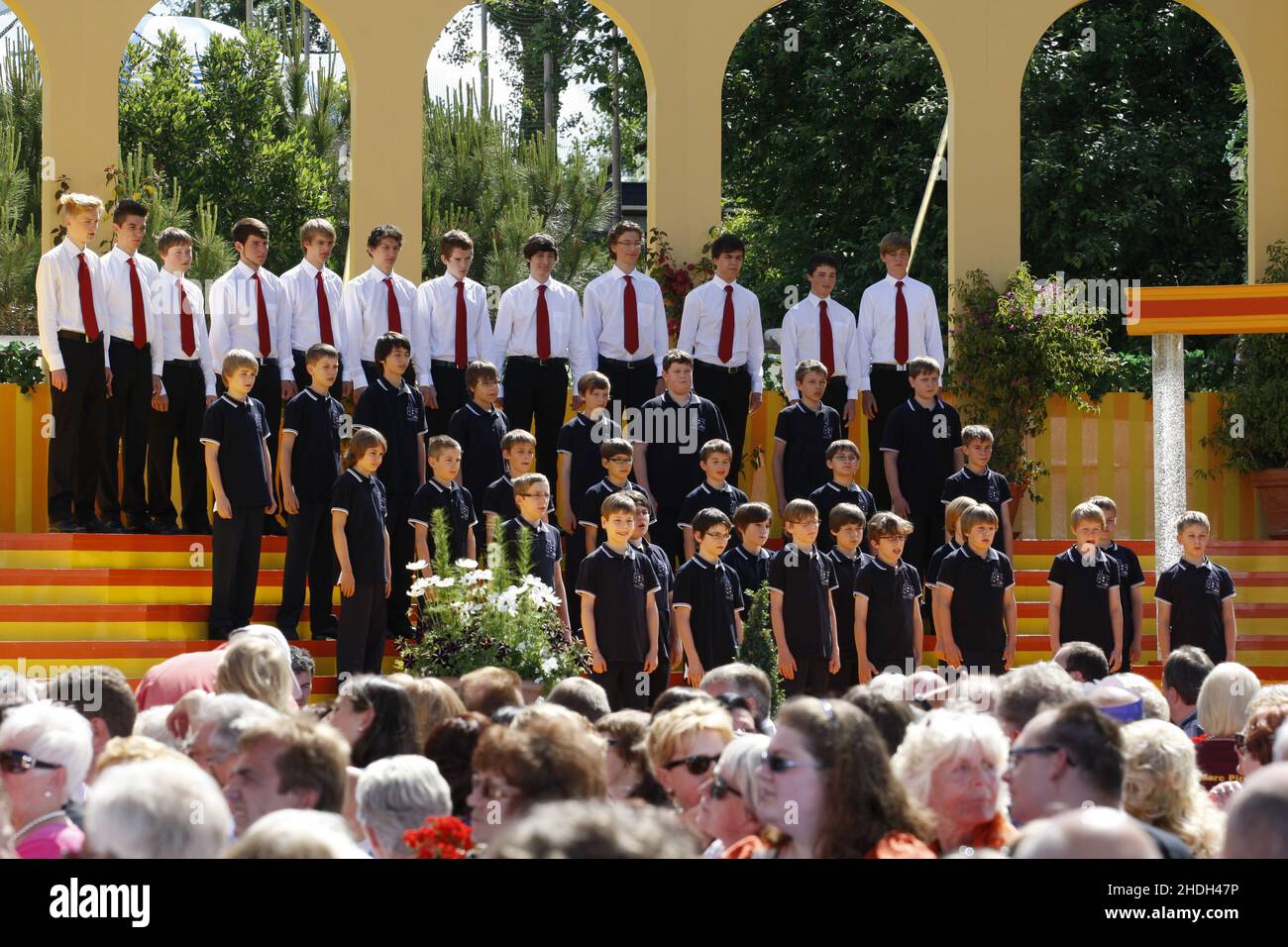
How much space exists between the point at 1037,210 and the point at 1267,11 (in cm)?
662

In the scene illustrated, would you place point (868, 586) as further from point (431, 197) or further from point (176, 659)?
point (431, 197)

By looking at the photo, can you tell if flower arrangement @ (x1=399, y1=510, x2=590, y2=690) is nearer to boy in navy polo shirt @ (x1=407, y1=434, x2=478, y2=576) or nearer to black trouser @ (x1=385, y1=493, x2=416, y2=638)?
boy in navy polo shirt @ (x1=407, y1=434, x2=478, y2=576)

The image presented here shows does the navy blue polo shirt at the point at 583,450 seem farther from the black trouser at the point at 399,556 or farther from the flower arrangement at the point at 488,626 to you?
the flower arrangement at the point at 488,626

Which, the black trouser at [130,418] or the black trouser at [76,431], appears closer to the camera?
the black trouser at [76,431]

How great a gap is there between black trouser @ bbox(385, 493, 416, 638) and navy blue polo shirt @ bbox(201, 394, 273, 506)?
2.79 ft

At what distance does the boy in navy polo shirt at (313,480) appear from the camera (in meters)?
12.0

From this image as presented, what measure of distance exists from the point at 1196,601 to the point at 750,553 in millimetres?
2880

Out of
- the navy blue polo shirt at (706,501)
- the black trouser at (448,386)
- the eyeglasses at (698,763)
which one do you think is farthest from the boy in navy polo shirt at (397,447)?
the eyeglasses at (698,763)

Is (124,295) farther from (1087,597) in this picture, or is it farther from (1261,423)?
(1261,423)

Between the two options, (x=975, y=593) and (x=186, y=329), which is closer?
(x=975, y=593)

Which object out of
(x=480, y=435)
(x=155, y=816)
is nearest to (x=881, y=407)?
(x=480, y=435)

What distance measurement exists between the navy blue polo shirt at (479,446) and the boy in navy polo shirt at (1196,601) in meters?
4.33

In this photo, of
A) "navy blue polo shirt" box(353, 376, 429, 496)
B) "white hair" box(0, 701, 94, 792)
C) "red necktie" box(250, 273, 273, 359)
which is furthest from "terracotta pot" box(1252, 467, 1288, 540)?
"white hair" box(0, 701, 94, 792)

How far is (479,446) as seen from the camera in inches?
500
